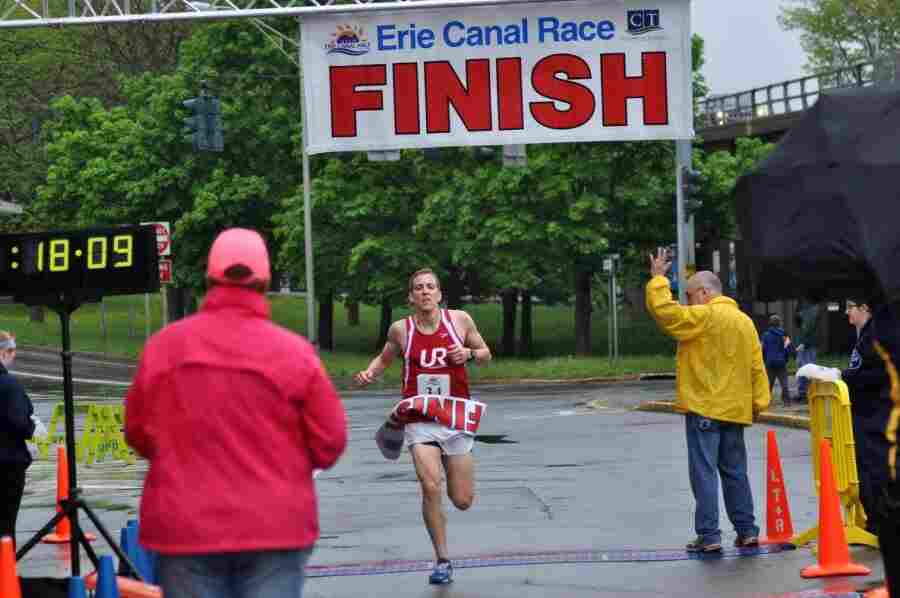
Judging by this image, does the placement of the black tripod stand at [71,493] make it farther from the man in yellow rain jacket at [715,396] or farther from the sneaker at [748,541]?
the sneaker at [748,541]

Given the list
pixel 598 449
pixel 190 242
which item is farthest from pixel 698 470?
pixel 190 242

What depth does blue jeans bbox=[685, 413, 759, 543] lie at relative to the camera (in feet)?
37.7

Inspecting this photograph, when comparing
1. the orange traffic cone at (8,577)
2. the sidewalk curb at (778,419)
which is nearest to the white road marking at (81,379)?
the sidewalk curb at (778,419)

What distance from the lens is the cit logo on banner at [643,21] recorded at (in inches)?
657

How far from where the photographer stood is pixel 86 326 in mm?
68875

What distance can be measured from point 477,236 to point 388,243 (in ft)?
8.75

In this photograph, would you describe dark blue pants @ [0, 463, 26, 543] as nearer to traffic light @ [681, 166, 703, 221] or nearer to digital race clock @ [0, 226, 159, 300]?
digital race clock @ [0, 226, 159, 300]

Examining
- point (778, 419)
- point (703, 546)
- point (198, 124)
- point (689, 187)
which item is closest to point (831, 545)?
point (703, 546)

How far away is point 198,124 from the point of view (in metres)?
35.7

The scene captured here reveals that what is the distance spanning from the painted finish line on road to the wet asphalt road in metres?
0.11

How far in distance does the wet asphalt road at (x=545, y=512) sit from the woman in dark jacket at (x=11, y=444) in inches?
70.0

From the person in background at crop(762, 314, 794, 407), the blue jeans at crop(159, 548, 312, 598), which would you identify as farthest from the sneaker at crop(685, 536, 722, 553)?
the person in background at crop(762, 314, 794, 407)

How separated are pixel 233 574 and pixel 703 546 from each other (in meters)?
6.39

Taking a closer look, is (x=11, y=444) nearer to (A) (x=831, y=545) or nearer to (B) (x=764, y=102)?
(A) (x=831, y=545)
